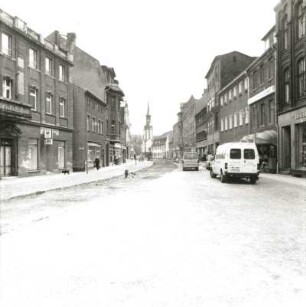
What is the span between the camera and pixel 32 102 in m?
27.8

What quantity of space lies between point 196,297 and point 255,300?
550 mm

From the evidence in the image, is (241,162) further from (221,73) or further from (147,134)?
(147,134)

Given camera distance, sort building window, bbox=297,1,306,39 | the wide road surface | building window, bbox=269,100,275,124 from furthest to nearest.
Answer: building window, bbox=269,100,275,124, building window, bbox=297,1,306,39, the wide road surface

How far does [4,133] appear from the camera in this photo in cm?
2358

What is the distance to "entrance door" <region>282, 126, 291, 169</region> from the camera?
29159 mm

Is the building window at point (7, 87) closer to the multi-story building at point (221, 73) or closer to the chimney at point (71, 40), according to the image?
the chimney at point (71, 40)

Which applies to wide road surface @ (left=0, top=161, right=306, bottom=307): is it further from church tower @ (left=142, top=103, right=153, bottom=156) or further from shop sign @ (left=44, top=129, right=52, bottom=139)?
church tower @ (left=142, top=103, right=153, bottom=156)

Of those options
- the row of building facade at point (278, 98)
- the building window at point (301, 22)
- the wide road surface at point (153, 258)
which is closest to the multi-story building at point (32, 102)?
the wide road surface at point (153, 258)

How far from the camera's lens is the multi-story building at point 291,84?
1038 inches

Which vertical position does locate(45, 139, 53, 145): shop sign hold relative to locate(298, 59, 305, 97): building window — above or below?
below

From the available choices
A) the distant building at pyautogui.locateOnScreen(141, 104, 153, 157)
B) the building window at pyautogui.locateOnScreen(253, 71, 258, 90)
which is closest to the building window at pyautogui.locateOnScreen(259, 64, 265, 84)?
the building window at pyautogui.locateOnScreen(253, 71, 258, 90)

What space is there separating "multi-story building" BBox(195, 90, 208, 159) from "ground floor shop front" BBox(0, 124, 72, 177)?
36381mm

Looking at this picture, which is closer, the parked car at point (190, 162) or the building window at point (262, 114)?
the building window at point (262, 114)

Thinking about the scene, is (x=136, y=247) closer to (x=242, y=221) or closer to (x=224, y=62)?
(x=242, y=221)
